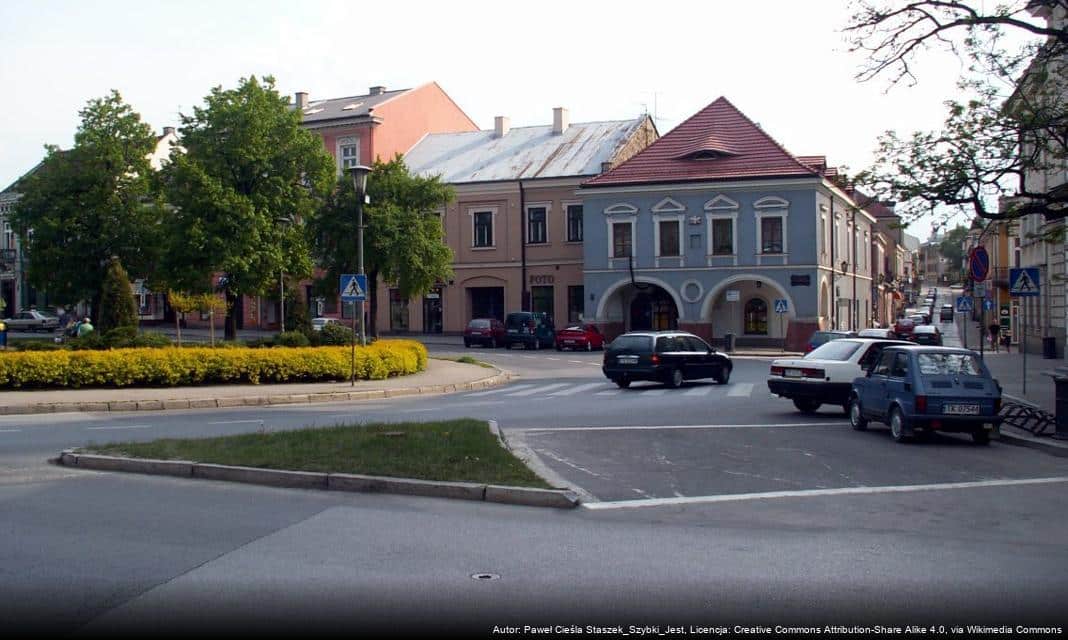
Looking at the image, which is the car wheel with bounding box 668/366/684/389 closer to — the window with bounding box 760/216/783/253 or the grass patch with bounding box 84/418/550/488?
the grass patch with bounding box 84/418/550/488

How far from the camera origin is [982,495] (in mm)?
10922

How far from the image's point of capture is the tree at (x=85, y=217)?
44188 mm

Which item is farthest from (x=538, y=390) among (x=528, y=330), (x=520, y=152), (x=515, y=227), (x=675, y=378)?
(x=520, y=152)

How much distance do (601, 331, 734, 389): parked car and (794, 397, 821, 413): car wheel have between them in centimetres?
699

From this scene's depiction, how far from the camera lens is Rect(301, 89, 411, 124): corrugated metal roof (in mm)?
60125

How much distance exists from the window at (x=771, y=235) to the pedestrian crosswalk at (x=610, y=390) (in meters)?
22.2

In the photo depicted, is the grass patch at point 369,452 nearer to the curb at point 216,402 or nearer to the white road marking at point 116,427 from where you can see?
the white road marking at point 116,427

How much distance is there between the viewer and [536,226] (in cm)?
5662

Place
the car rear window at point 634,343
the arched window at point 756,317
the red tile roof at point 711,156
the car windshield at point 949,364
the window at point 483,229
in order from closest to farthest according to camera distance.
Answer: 1. the car windshield at point 949,364
2. the car rear window at point 634,343
3. the red tile roof at point 711,156
4. the arched window at point 756,317
5. the window at point 483,229

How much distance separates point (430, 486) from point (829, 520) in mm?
3998

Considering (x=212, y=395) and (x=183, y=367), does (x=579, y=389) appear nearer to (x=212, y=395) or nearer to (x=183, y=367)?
(x=212, y=395)

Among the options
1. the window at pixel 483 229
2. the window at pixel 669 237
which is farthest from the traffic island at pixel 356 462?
the window at pixel 483 229

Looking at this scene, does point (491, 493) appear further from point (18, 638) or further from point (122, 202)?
point (122, 202)

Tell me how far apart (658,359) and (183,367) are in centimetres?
1236
